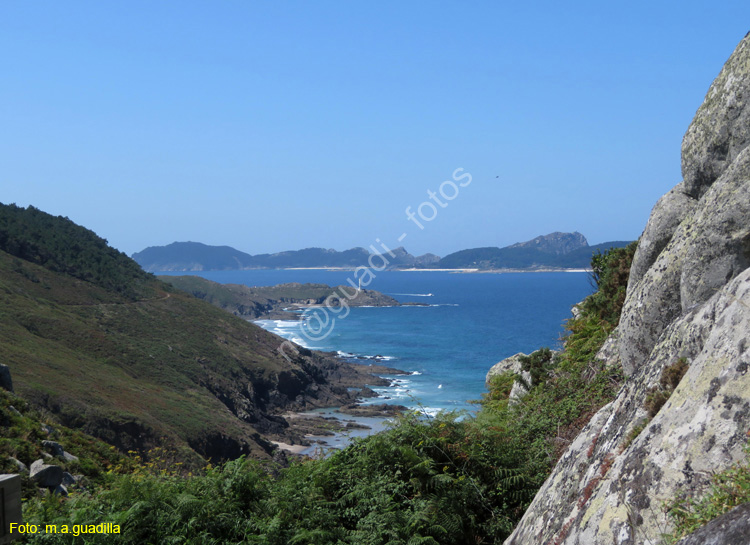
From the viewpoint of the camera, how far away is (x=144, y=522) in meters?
6.28

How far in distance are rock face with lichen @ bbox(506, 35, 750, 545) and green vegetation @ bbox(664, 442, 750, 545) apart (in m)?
0.09

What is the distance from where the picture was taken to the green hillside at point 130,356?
40.1m

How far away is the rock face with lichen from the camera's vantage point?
3.66 metres

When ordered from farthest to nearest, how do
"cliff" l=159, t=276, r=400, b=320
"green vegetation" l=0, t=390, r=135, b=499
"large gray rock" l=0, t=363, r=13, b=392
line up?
"cliff" l=159, t=276, r=400, b=320 < "large gray rock" l=0, t=363, r=13, b=392 < "green vegetation" l=0, t=390, r=135, b=499

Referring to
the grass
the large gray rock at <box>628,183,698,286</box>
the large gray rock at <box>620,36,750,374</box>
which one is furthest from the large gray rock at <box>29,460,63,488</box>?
the grass

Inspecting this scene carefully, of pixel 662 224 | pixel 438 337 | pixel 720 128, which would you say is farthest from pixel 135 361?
pixel 438 337

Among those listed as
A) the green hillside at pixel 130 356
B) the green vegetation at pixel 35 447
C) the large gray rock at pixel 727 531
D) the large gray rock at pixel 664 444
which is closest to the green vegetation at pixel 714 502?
the large gray rock at pixel 664 444

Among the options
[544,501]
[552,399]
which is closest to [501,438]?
[552,399]

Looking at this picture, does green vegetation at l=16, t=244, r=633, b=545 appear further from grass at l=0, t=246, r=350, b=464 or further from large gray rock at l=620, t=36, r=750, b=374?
grass at l=0, t=246, r=350, b=464

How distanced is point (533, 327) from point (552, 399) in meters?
114

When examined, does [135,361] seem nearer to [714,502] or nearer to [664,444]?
[664,444]

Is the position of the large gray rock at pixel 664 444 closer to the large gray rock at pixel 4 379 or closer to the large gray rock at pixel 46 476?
the large gray rock at pixel 46 476

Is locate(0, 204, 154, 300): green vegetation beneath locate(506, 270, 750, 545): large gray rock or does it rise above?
above

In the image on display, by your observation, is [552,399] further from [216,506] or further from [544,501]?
[216,506]
